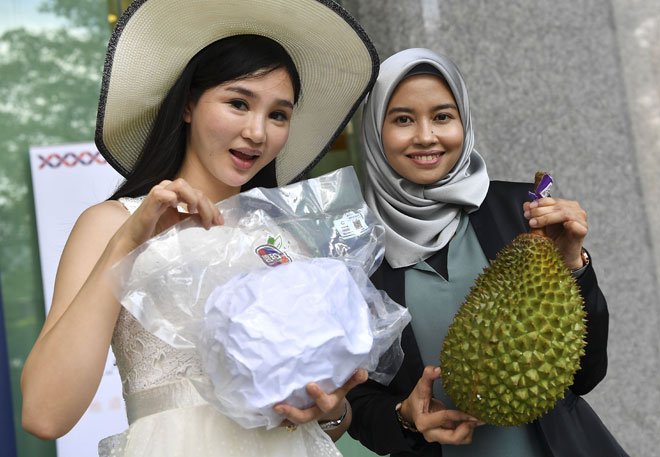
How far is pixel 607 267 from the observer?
3266mm

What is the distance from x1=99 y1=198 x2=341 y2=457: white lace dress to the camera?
1.51 metres

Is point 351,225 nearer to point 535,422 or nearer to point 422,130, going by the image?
point 422,130

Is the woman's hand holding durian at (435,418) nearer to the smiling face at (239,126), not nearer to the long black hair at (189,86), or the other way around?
the smiling face at (239,126)

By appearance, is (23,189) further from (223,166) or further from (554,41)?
(554,41)

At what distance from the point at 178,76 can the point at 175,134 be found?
0.16 metres

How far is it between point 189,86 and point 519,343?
1.02 meters

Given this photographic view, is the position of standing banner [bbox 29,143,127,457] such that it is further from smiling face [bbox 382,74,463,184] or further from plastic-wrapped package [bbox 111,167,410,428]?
plastic-wrapped package [bbox 111,167,410,428]

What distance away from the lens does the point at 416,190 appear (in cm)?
216

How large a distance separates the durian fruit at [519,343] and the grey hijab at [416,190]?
455mm

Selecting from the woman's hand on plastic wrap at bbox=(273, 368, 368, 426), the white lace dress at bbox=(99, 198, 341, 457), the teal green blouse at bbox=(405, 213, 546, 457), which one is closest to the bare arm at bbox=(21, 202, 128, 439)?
the white lace dress at bbox=(99, 198, 341, 457)

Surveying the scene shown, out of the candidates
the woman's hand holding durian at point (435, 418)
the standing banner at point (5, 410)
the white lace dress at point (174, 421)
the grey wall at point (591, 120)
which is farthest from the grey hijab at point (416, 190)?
the standing banner at point (5, 410)

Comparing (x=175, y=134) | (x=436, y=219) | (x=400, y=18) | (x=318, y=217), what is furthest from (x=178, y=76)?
(x=400, y=18)

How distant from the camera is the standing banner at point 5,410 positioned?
3217 mm

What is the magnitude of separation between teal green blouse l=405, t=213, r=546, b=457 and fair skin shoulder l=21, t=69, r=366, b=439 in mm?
310
